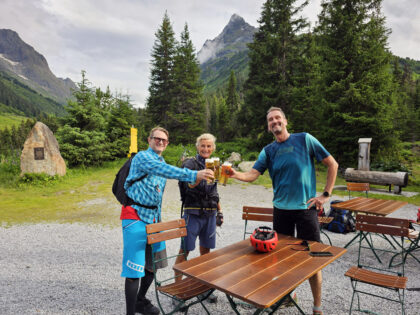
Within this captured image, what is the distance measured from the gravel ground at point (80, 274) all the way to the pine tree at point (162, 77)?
2080 cm

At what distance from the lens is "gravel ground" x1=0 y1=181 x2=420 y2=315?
339cm

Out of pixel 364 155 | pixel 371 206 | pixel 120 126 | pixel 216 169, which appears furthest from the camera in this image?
pixel 120 126

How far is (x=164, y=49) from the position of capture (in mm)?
26828

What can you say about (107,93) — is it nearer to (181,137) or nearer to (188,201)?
(181,137)

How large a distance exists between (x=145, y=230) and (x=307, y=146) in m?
2.14

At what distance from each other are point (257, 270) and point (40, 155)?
44.5ft

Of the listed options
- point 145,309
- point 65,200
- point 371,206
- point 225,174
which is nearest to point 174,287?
point 145,309

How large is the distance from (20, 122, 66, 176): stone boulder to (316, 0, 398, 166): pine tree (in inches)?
646

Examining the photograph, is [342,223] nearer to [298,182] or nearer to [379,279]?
[379,279]

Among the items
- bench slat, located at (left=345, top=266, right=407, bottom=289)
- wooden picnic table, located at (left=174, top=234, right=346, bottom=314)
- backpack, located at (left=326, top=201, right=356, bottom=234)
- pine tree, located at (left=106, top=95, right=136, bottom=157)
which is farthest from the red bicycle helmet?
pine tree, located at (left=106, top=95, right=136, bottom=157)

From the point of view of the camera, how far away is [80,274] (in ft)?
14.3

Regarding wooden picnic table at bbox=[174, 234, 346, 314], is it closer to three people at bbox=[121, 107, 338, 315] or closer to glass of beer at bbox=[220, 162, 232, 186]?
three people at bbox=[121, 107, 338, 315]

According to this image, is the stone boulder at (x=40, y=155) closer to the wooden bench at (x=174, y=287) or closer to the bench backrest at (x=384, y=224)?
the wooden bench at (x=174, y=287)

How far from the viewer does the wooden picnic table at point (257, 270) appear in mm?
1741
